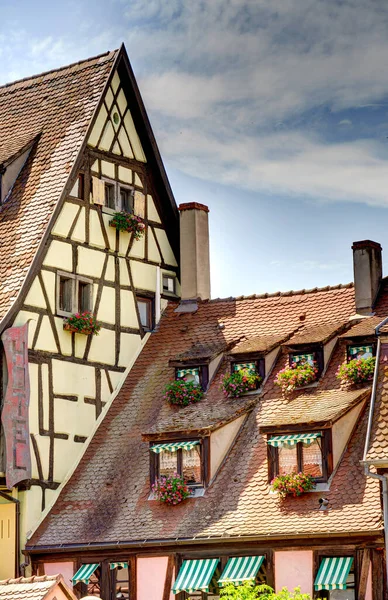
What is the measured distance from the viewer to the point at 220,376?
109ft

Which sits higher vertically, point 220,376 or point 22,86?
point 22,86

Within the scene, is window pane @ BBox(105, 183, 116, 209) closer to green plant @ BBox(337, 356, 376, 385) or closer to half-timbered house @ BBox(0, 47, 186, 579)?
half-timbered house @ BBox(0, 47, 186, 579)

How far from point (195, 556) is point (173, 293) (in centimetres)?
901

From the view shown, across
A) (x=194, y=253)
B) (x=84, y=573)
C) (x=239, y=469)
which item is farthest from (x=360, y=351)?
(x=84, y=573)

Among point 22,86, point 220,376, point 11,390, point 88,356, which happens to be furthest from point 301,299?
point 22,86

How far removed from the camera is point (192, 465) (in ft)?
102

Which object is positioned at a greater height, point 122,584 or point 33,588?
point 122,584

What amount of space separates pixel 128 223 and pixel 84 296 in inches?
87.5

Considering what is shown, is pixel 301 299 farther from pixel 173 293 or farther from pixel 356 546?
pixel 356 546

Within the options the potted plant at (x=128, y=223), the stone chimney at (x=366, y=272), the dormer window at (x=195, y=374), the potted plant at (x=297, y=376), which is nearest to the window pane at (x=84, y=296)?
the potted plant at (x=128, y=223)

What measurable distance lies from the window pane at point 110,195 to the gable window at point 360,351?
7.43m

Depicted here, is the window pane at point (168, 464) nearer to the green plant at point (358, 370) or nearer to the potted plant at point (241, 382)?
the potted plant at point (241, 382)

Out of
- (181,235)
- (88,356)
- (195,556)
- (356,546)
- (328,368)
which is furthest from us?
(181,235)

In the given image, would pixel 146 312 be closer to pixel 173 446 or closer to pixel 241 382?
pixel 241 382
